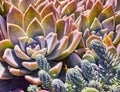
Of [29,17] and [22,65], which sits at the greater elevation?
[29,17]

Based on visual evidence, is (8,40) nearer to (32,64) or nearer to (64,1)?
(32,64)

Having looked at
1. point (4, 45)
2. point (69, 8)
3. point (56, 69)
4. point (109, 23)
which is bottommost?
point (56, 69)

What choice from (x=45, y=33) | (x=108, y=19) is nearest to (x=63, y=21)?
(x=45, y=33)

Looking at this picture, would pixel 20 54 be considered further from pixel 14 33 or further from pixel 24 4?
pixel 24 4

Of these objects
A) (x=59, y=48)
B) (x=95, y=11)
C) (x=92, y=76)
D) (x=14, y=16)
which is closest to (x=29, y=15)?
(x=14, y=16)

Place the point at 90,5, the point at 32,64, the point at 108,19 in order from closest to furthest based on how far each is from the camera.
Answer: the point at 32,64 → the point at 108,19 → the point at 90,5

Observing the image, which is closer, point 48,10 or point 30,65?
point 30,65
